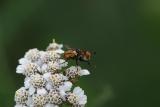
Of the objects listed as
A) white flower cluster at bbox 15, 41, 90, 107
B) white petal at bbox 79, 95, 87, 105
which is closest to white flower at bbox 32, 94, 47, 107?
white flower cluster at bbox 15, 41, 90, 107

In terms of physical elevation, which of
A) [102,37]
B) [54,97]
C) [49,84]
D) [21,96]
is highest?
[102,37]

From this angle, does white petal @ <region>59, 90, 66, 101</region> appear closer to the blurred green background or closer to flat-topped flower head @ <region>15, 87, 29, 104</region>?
flat-topped flower head @ <region>15, 87, 29, 104</region>

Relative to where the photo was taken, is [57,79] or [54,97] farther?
[57,79]

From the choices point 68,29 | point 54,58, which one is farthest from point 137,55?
point 54,58

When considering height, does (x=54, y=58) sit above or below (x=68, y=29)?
below

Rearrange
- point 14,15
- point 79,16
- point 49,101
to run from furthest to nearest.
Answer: point 79,16 → point 14,15 → point 49,101

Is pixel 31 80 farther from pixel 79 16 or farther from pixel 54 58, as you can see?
pixel 79 16

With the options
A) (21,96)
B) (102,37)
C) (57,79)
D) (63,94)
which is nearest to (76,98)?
(63,94)

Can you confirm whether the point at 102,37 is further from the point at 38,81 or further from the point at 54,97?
the point at 54,97
